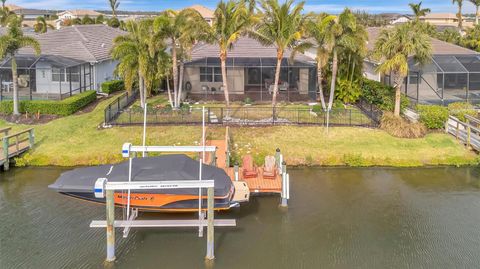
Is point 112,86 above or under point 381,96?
above

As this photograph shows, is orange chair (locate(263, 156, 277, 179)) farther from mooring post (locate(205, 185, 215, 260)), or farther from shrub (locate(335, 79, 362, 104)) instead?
shrub (locate(335, 79, 362, 104))

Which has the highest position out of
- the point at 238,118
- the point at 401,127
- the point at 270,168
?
the point at 238,118

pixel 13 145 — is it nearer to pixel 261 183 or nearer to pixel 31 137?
pixel 31 137

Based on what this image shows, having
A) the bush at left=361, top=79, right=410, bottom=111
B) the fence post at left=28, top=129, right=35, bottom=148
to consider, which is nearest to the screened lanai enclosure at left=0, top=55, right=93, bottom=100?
the fence post at left=28, top=129, right=35, bottom=148

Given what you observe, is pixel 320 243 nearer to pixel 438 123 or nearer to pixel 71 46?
pixel 438 123

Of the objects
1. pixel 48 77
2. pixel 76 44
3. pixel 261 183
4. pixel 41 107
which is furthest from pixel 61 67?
pixel 261 183

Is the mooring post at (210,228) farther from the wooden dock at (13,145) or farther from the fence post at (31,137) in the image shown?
the fence post at (31,137)
